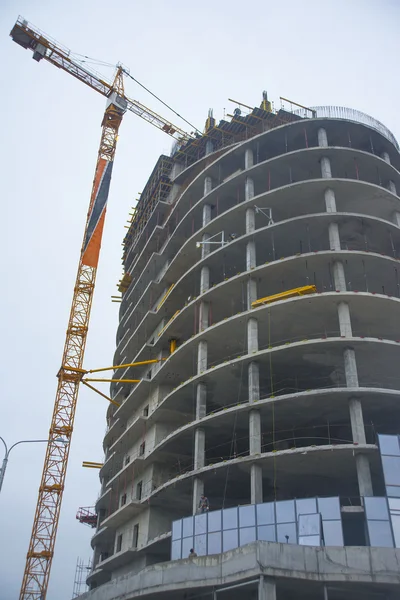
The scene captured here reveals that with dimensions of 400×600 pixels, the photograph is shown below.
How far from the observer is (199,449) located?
39281 mm

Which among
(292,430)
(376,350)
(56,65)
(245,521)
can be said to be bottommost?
(245,521)

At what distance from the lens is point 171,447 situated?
45.1 metres

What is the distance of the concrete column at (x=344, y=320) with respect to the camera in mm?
36750

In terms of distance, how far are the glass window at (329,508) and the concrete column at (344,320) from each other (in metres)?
9.97

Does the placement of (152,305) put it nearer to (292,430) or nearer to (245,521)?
(292,430)

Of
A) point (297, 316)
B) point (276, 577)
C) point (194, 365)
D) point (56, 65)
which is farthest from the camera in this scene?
point (56, 65)

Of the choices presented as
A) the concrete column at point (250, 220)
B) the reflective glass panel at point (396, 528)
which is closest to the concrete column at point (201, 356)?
the concrete column at point (250, 220)

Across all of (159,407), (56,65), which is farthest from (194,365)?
(56,65)

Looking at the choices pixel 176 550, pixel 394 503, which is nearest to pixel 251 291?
pixel 394 503

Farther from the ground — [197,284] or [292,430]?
[197,284]

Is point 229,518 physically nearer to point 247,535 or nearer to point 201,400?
point 247,535

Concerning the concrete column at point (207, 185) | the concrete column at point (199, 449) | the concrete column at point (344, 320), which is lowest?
the concrete column at point (199, 449)

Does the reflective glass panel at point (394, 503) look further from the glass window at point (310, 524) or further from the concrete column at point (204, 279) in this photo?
the concrete column at point (204, 279)

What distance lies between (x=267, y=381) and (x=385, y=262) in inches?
453
